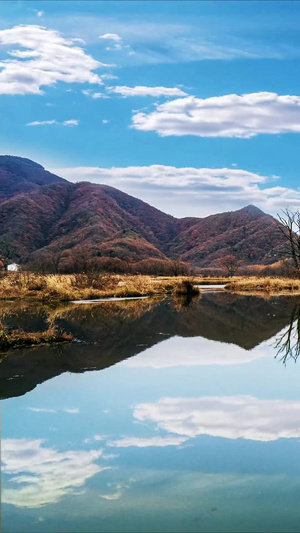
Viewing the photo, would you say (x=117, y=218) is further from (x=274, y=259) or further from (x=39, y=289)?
(x=39, y=289)

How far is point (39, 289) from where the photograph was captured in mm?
30578

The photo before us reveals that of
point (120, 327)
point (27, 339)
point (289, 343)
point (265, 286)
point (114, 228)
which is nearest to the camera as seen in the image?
point (27, 339)

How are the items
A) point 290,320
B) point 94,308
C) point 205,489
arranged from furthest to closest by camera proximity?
point 94,308 < point 290,320 < point 205,489

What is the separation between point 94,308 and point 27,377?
1395 cm

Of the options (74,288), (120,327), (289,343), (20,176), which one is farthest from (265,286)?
(20,176)

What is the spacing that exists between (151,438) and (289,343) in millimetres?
8838

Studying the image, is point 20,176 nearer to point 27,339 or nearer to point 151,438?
point 27,339

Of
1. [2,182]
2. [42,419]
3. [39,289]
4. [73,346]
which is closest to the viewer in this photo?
[42,419]

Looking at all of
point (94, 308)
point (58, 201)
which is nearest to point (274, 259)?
point (58, 201)

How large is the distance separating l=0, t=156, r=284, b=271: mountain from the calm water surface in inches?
2836

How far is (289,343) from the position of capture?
47.9 ft

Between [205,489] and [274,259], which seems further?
[274,259]

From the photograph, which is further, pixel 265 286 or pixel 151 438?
pixel 265 286

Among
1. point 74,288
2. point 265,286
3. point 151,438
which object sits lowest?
point 151,438
